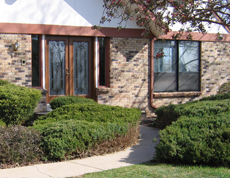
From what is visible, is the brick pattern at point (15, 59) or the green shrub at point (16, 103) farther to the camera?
the brick pattern at point (15, 59)

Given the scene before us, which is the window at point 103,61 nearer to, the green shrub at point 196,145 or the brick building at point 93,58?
the brick building at point 93,58

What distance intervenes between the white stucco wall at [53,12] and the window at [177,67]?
2.46 m

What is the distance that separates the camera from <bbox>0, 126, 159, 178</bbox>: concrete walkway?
508 cm

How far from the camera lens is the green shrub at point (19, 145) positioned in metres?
5.57

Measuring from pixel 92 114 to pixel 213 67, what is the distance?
7.47m

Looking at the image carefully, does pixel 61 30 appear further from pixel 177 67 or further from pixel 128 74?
pixel 177 67

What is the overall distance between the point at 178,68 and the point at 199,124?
259 inches

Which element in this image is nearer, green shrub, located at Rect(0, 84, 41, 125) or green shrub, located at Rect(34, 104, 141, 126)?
green shrub, located at Rect(34, 104, 141, 126)

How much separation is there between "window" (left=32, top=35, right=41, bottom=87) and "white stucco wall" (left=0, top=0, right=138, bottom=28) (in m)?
0.61

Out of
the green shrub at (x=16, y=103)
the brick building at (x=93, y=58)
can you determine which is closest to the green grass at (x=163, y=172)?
the green shrub at (x=16, y=103)

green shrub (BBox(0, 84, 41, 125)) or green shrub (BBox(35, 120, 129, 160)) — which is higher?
green shrub (BBox(0, 84, 41, 125))

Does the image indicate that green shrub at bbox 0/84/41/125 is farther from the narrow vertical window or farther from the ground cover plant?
the ground cover plant

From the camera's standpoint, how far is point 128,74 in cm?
1160

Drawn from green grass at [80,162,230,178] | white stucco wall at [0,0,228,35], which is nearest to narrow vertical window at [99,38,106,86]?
white stucco wall at [0,0,228,35]
